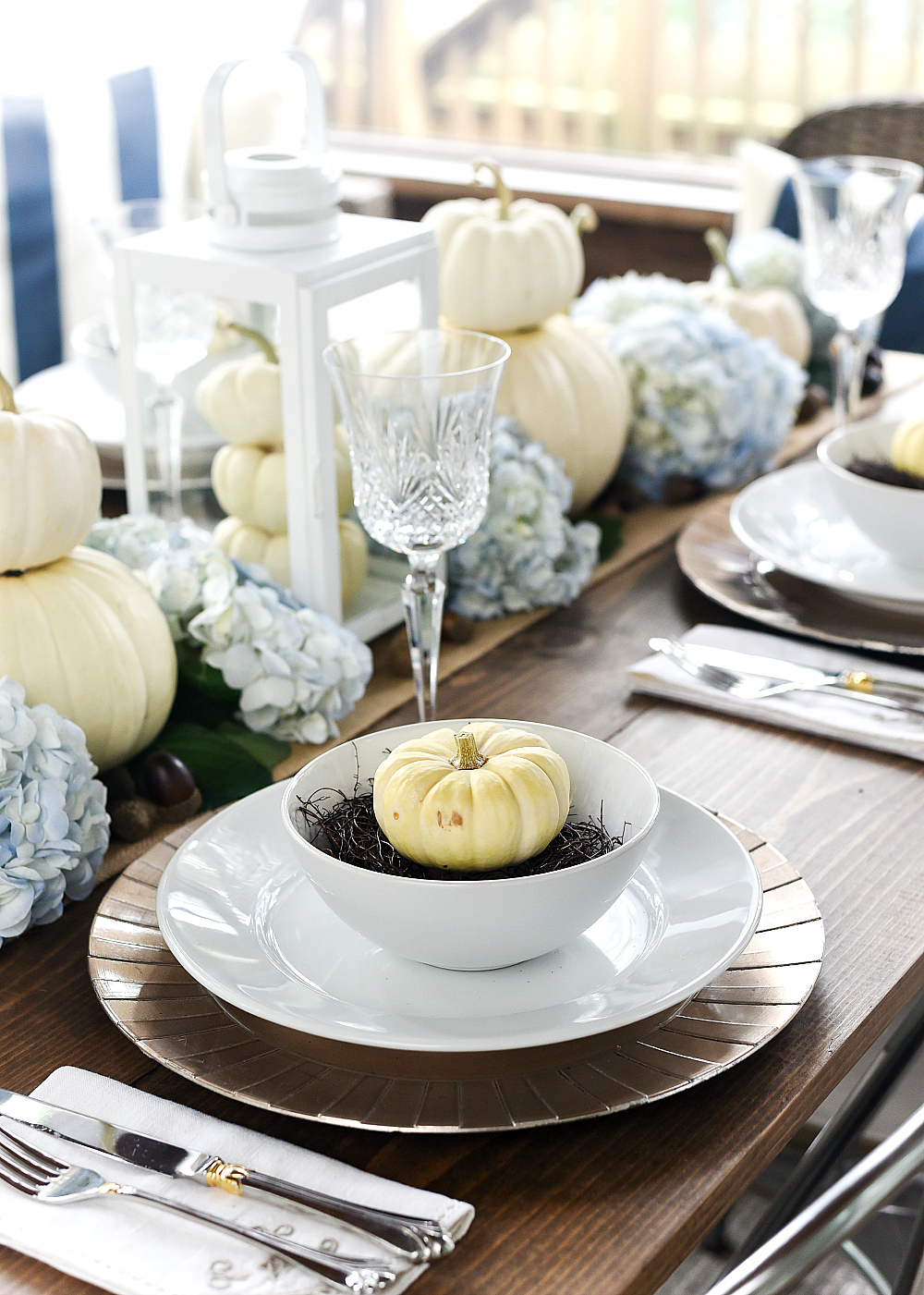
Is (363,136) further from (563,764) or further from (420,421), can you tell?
(563,764)

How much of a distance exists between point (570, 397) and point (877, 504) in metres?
0.31

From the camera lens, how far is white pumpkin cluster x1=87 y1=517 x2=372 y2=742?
93 centimetres

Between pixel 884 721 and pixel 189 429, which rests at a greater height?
pixel 189 429

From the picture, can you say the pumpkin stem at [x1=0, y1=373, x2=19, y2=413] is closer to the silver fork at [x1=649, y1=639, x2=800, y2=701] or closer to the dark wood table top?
the dark wood table top

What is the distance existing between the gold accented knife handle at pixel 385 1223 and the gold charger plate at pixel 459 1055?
35 millimetres

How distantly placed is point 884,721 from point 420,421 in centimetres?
38

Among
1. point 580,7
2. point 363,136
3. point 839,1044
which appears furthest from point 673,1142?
point 580,7

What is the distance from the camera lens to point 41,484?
81cm

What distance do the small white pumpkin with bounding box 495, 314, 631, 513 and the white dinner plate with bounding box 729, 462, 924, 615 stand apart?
147 mm

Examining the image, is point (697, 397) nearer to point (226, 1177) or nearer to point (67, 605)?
point (67, 605)

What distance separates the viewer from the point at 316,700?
3.09ft

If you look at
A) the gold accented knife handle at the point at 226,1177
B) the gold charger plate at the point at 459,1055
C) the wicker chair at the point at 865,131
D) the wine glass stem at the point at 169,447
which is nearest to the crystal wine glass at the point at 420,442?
the wine glass stem at the point at 169,447

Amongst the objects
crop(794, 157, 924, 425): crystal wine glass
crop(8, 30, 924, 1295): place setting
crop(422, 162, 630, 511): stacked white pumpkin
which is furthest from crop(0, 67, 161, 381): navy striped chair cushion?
crop(794, 157, 924, 425): crystal wine glass

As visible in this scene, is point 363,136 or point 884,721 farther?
point 363,136
